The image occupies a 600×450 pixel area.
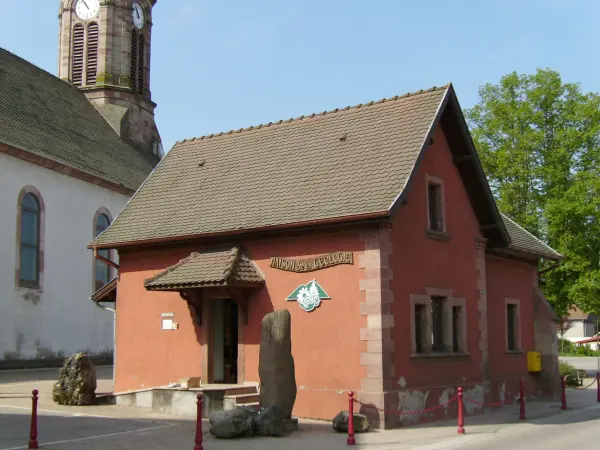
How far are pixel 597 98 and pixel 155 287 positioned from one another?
1013 inches

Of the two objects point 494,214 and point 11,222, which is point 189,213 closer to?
point 494,214

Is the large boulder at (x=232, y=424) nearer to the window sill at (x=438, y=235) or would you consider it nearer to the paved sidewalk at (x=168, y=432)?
the paved sidewalk at (x=168, y=432)

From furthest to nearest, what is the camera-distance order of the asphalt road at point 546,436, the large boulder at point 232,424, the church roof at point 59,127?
1. the church roof at point 59,127
2. the large boulder at point 232,424
3. the asphalt road at point 546,436

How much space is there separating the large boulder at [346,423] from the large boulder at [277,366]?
0.91m

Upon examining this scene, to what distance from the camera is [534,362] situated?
22344 mm

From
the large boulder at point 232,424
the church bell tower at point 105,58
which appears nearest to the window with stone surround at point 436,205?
the large boulder at point 232,424

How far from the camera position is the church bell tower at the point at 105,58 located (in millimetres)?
43375

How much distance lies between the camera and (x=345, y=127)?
19047 mm

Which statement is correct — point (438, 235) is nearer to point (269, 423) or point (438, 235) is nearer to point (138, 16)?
point (269, 423)

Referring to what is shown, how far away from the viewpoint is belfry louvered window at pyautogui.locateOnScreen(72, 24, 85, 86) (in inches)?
1730

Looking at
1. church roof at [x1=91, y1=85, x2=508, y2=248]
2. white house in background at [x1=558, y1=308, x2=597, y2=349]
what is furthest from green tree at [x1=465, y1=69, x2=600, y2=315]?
white house in background at [x1=558, y1=308, x2=597, y2=349]

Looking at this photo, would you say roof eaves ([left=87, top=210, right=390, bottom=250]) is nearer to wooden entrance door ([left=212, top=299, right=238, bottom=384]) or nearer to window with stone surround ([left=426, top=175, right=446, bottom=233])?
wooden entrance door ([left=212, top=299, right=238, bottom=384])

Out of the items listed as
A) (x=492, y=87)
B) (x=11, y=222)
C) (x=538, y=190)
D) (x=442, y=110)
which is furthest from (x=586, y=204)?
(x=11, y=222)

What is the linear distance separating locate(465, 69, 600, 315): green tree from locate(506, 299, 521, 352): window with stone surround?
440 inches
